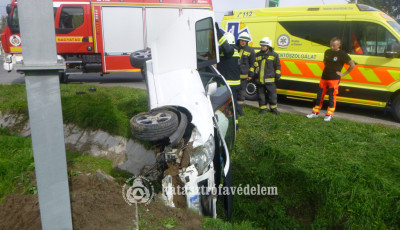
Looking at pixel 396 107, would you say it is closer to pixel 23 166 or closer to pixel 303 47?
pixel 303 47

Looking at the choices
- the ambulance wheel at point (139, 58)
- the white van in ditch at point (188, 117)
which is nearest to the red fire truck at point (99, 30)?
the ambulance wheel at point (139, 58)

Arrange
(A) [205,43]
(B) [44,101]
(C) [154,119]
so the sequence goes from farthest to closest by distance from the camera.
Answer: (A) [205,43] → (C) [154,119] → (B) [44,101]

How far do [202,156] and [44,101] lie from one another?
1304 millimetres

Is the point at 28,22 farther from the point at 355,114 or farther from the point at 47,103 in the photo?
the point at 355,114

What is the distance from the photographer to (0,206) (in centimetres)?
285

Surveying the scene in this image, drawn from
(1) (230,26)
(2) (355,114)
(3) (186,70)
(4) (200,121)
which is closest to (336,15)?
(2) (355,114)

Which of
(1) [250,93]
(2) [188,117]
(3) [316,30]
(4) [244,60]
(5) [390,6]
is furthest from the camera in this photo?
(5) [390,6]

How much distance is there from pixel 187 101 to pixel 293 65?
5.22m

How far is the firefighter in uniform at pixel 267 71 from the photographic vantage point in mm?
6203

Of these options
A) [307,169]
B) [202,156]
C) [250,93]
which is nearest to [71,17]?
[250,93]

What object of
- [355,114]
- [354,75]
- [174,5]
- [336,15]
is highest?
[174,5]

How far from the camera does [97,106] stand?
5969 millimetres

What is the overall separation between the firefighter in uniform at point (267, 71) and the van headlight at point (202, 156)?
3.96m

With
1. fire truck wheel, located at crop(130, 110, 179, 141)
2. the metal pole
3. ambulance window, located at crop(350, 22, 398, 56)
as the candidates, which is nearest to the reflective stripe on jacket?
ambulance window, located at crop(350, 22, 398, 56)
